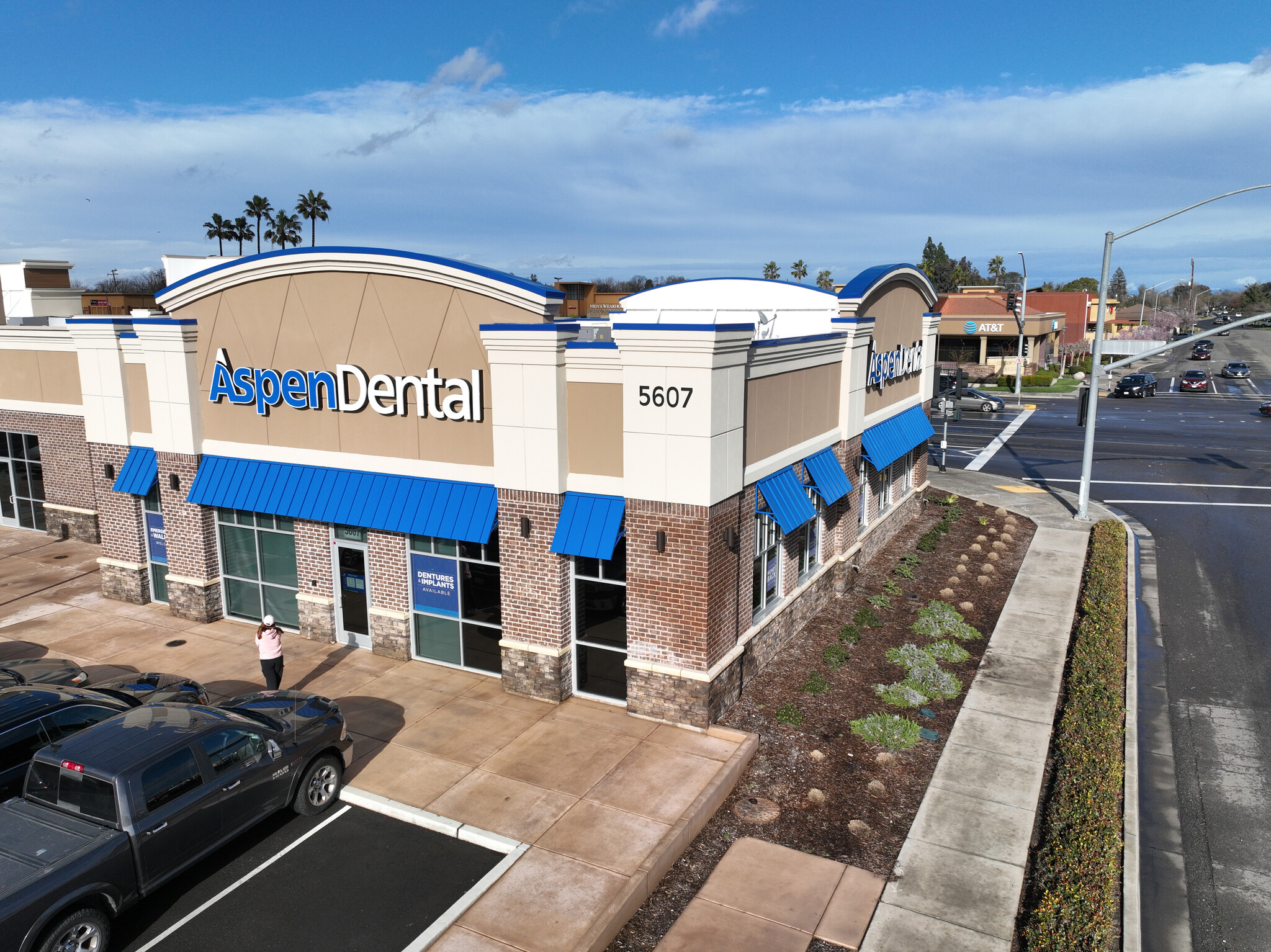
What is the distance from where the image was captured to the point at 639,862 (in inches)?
410

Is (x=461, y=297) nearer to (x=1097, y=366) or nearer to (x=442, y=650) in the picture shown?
(x=442, y=650)

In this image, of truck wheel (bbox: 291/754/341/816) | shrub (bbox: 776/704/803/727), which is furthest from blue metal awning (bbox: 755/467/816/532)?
truck wheel (bbox: 291/754/341/816)

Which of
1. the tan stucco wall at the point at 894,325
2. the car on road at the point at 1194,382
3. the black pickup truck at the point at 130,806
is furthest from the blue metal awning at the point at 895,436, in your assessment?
the car on road at the point at 1194,382

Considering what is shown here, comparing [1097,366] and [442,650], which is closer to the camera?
[442,650]

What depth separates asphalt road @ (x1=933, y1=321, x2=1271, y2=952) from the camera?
10445 millimetres

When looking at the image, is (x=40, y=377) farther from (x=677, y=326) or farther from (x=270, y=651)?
(x=677, y=326)

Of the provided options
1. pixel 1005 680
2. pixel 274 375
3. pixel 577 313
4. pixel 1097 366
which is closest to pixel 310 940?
pixel 274 375

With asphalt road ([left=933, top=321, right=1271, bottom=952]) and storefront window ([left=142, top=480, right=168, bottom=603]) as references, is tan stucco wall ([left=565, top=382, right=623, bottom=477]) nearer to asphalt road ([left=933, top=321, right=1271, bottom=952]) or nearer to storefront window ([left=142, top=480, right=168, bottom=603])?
asphalt road ([left=933, top=321, right=1271, bottom=952])

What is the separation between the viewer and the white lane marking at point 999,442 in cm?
3766

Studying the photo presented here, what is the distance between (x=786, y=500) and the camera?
15656 millimetres

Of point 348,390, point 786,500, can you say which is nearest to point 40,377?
point 348,390

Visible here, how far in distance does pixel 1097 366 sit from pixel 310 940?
2613 cm

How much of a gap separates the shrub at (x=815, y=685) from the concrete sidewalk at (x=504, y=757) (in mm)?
2364

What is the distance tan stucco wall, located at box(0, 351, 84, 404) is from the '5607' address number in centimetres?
1767
